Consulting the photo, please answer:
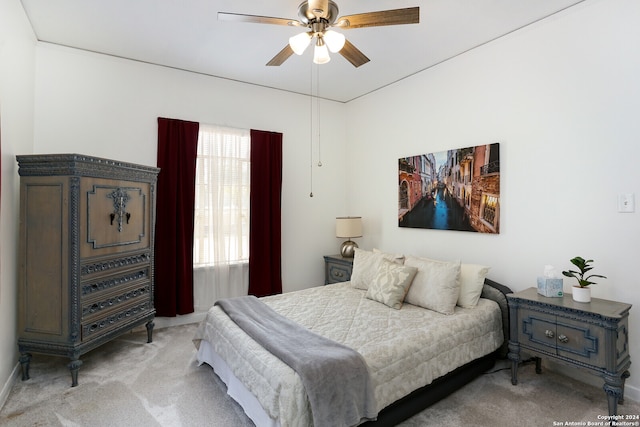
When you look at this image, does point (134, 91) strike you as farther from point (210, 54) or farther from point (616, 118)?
point (616, 118)

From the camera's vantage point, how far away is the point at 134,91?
357cm

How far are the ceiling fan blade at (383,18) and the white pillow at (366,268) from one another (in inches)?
83.7

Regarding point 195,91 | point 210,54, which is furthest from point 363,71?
point 195,91

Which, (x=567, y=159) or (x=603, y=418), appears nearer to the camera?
(x=603, y=418)

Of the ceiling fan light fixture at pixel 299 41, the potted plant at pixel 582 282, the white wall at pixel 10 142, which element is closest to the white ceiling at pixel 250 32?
the white wall at pixel 10 142

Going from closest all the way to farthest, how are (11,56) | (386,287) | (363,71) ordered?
(11,56), (386,287), (363,71)

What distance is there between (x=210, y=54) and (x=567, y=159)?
11.3 ft

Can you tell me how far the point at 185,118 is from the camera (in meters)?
3.85

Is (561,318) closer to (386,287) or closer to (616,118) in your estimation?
(386,287)

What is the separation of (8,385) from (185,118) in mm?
2853

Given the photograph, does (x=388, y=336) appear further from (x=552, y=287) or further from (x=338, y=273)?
(x=338, y=273)

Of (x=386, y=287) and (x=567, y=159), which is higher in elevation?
(x=567, y=159)

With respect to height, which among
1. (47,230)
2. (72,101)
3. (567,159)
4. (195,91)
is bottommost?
(47,230)

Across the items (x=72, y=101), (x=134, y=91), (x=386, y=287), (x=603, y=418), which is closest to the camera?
(x=603, y=418)
